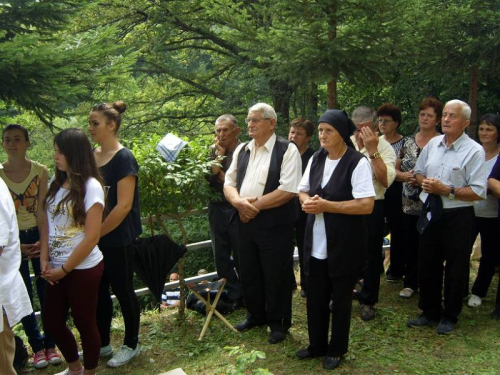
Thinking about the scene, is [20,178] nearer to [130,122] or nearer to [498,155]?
[498,155]

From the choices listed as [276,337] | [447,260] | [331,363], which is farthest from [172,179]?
[447,260]

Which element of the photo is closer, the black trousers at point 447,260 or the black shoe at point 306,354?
the black shoe at point 306,354

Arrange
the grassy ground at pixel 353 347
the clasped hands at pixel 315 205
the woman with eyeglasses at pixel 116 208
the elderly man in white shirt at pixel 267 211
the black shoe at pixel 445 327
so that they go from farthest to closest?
the black shoe at pixel 445 327 < the elderly man in white shirt at pixel 267 211 < the grassy ground at pixel 353 347 < the woman with eyeglasses at pixel 116 208 < the clasped hands at pixel 315 205

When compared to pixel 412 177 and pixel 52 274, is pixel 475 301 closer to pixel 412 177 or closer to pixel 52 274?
pixel 412 177

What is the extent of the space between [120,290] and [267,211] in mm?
1343

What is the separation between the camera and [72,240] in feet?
11.0

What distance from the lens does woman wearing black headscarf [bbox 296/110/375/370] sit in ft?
11.9

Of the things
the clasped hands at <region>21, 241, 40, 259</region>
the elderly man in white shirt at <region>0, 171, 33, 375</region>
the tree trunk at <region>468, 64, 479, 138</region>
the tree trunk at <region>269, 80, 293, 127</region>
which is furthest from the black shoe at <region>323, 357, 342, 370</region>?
the tree trunk at <region>269, 80, 293, 127</region>

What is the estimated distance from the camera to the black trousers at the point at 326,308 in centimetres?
375

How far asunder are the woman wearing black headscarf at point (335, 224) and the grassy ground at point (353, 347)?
1.25 feet

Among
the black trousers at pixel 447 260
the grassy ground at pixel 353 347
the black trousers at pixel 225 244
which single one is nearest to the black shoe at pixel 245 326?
the grassy ground at pixel 353 347

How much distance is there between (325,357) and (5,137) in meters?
3.12

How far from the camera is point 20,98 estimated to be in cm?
395

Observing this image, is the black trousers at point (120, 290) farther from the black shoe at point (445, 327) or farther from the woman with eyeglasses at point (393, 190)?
the woman with eyeglasses at point (393, 190)
